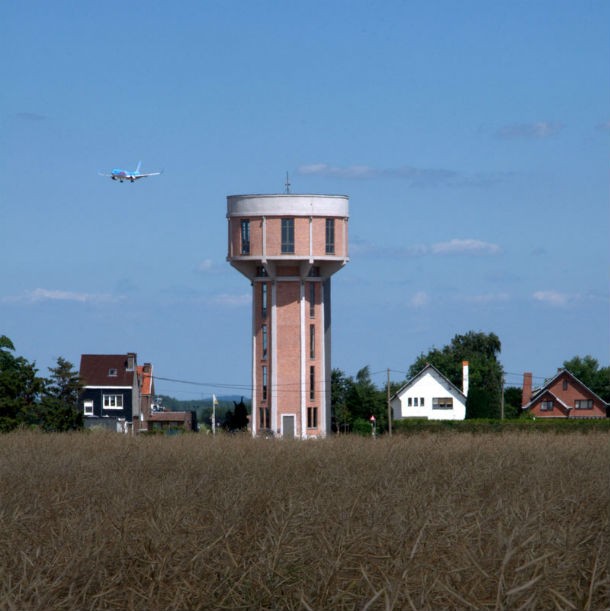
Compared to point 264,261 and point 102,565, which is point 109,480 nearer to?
point 102,565

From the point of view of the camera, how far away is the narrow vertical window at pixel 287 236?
68.1 meters

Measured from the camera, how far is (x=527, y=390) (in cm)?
9612

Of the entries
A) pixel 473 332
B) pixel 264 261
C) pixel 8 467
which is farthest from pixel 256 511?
pixel 473 332

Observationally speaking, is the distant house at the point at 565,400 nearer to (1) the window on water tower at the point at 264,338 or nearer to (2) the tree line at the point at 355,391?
(2) the tree line at the point at 355,391

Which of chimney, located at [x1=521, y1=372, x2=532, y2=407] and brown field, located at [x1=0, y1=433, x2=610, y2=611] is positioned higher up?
chimney, located at [x1=521, y1=372, x2=532, y2=407]

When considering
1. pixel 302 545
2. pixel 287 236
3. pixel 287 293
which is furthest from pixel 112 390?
pixel 302 545

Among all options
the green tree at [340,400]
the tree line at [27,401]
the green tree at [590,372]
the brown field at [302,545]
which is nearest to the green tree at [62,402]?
the tree line at [27,401]

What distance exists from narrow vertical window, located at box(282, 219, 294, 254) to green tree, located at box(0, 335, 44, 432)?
16415mm

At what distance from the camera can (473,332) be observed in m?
115

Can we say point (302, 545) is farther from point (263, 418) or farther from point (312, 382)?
point (263, 418)

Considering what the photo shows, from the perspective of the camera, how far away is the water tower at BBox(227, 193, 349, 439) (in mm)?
68375

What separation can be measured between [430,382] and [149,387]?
24036mm

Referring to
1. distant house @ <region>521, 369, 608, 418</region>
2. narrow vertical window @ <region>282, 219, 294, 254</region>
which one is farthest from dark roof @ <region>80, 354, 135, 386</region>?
distant house @ <region>521, 369, 608, 418</region>

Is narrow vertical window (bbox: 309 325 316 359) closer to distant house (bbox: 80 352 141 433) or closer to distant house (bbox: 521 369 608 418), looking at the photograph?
distant house (bbox: 80 352 141 433)
